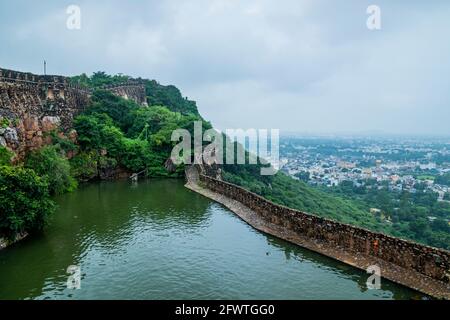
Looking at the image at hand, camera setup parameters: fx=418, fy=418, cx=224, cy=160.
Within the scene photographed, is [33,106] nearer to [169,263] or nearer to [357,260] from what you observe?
[169,263]

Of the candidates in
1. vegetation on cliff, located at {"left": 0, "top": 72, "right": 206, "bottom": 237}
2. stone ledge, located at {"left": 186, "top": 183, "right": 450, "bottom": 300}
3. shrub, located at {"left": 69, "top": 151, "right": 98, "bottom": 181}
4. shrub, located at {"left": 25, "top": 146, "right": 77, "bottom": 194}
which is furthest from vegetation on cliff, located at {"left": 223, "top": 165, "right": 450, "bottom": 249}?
shrub, located at {"left": 25, "top": 146, "right": 77, "bottom": 194}

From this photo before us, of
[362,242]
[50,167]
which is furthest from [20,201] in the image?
[362,242]

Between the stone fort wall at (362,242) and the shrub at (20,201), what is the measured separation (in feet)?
29.5

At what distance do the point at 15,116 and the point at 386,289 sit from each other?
21.7 metres

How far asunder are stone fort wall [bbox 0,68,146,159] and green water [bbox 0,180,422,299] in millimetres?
6021

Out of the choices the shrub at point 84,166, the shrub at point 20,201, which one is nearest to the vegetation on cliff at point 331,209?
the shrub at point 84,166

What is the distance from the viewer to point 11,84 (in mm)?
25312

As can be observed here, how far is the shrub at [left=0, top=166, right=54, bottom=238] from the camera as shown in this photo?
1423cm

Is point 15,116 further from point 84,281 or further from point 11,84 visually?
point 84,281

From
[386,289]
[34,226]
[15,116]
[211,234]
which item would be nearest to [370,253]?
[386,289]

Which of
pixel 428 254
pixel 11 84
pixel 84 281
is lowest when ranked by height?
pixel 84 281

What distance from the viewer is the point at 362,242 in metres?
12.9

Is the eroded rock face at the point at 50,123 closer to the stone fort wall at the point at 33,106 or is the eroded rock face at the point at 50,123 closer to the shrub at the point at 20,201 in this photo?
the stone fort wall at the point at 33,106

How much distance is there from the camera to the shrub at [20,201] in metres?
14.2
